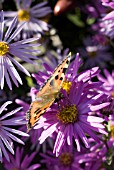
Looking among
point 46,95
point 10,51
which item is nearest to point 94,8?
point 10,51

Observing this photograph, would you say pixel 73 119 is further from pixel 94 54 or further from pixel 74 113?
pixel 94 54

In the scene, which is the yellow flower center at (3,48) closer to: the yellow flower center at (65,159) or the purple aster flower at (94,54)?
the yellow flower center at (65,159)

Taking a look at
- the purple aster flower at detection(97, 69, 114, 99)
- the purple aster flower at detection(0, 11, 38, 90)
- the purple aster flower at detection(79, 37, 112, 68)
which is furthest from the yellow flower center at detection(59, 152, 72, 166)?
the purple aster flower at detection(79, 37, 112, 68)

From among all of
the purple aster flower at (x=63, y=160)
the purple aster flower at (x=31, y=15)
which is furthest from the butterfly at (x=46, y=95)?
the purple aster flower at (x=31, y=15)

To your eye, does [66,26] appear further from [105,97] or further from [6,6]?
[105,97]

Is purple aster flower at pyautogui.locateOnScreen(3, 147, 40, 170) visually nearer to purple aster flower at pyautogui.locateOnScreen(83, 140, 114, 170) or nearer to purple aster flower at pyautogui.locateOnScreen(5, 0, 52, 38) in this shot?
purple aster flower at pyautogui.locateOnScreen(83, 140, 114, 170)

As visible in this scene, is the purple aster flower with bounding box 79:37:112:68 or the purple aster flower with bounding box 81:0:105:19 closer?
the purple aster flower with bounding box 81:0:105:19
